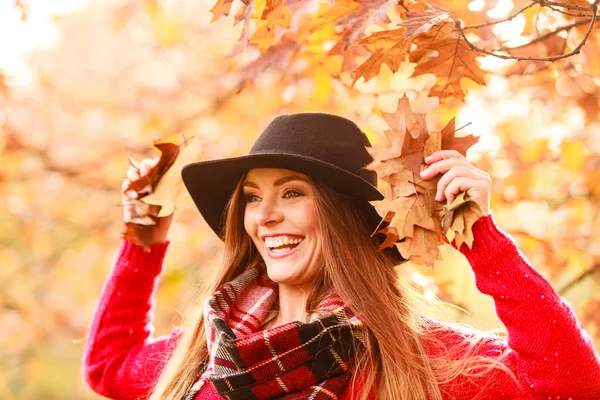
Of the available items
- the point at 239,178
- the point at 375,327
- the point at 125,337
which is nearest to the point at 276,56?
the point at 239,178

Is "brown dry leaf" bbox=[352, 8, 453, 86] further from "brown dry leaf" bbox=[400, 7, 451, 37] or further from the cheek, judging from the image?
the cheek

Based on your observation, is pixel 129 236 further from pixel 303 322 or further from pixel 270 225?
pixel 303 322

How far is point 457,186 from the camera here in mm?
1775

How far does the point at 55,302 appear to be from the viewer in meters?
5.26

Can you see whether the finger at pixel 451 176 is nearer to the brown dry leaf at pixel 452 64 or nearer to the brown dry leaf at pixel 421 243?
the brown dry leaf at pixel 421 243

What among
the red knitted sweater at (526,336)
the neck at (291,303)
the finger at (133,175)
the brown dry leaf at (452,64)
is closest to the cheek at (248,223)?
the neck at (291,303)

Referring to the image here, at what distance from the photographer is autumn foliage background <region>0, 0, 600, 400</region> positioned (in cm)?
215

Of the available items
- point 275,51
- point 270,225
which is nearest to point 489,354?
point 270,225

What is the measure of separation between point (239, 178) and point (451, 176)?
2.86 feet

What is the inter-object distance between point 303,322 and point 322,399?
235mm

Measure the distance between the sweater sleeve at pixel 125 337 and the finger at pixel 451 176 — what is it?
1329 mm

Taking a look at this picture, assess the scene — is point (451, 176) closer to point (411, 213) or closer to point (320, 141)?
point (411, 213)

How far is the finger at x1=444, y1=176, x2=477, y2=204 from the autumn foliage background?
10.7 inches

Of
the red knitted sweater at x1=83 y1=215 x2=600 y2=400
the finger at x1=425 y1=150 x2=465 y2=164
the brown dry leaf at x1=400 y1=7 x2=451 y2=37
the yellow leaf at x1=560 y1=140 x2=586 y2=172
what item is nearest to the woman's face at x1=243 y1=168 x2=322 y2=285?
the red knitted sweater at x1=83 y1=215 x2=600 y2=400
